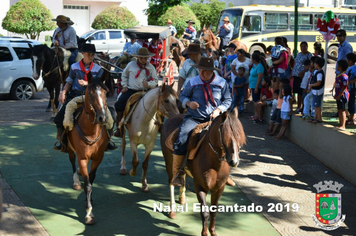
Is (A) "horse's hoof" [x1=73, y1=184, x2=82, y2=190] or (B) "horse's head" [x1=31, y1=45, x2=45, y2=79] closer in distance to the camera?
(A) "horse's hoof" [x1=73, y1=184, x2=82, y2=190]

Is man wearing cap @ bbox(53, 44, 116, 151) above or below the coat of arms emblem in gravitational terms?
above

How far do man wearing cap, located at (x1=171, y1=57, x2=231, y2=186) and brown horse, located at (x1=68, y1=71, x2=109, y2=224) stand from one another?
1.22 metres

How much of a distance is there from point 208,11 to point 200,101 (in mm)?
37961

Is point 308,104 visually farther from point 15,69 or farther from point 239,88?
point 15,69

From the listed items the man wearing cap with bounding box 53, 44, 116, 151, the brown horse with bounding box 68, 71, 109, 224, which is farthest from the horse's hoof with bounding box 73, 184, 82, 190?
the brown horse with bounding box 68, 71, 109, 224

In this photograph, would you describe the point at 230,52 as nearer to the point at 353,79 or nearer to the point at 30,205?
the point at 353,79

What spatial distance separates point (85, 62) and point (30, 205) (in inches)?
108

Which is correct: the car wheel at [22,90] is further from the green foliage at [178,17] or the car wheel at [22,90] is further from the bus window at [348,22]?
the bus window at [348,22]

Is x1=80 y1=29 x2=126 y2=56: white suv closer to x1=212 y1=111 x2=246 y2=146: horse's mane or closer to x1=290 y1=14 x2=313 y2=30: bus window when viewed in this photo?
x1=290 y1=14 x2=313 y2=30: bus window

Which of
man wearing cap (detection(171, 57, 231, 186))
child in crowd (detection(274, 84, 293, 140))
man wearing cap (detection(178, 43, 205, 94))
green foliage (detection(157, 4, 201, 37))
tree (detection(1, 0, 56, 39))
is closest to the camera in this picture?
man wearing cap (detection(171, 57, 231, 186))

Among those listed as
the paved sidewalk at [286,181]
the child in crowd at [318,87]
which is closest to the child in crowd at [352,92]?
the child in crowd at [318,87]

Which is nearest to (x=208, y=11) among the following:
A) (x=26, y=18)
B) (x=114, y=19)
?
(x=114, y=19)

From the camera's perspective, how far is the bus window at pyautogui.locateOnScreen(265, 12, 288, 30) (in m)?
28.0

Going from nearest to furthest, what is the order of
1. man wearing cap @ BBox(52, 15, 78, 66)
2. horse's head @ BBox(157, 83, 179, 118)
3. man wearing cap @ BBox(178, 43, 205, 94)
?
horse's head @ BBox(157, 83, 179, 118) → man wearing cap @ BBox(178, 43, 205, 94) → man wearing cap @ BBox(52, 15, 78, 66)
